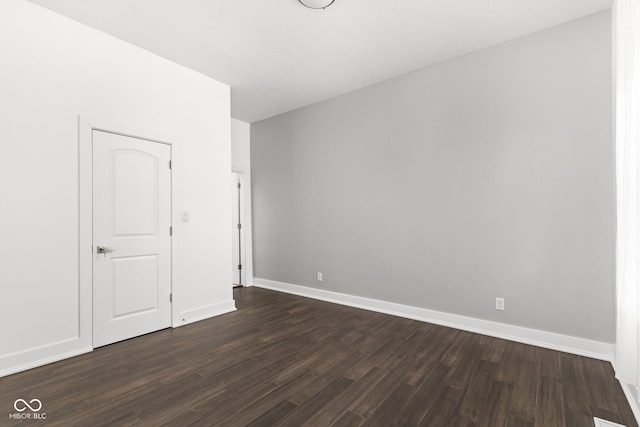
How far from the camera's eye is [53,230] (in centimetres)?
276

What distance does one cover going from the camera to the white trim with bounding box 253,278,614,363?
9.15ft

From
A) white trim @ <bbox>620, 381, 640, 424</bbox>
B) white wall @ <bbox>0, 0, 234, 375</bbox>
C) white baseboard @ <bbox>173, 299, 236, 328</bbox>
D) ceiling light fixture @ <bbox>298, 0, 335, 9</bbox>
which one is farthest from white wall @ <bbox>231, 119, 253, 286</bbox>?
white trim @ <bbox>620, 381, 640, 424</bbox>

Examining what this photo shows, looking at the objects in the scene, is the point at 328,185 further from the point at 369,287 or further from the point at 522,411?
the point at 522,411

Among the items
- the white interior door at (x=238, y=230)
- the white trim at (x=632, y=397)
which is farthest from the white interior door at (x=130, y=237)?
the white trim at (x=632, y=397)

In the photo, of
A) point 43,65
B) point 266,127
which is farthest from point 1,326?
point 266,127

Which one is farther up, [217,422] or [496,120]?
[496,120]

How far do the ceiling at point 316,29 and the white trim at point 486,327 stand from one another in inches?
121

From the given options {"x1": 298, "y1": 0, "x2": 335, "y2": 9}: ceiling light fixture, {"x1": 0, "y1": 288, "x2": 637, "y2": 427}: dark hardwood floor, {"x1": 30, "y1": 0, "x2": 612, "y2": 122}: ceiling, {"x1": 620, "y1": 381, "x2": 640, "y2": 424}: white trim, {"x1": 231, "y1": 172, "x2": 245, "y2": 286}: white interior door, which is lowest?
{"x1": 0, "y1": 288, "x2": 637, "y2": 427}: dark hardwood floor

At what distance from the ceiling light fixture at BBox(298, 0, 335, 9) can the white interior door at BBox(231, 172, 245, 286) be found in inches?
142

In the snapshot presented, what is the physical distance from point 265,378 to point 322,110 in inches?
154

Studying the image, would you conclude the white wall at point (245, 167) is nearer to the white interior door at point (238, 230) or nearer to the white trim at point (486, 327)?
the white interior door at point (238, 230)

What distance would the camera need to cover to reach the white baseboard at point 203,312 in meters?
3.71

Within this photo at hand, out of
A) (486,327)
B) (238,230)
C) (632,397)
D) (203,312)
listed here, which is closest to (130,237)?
(203,312)

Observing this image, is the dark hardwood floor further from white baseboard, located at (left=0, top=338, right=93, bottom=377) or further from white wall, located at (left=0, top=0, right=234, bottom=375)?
white wall, located at (left=0, top=0, right=234, bottom=375)
